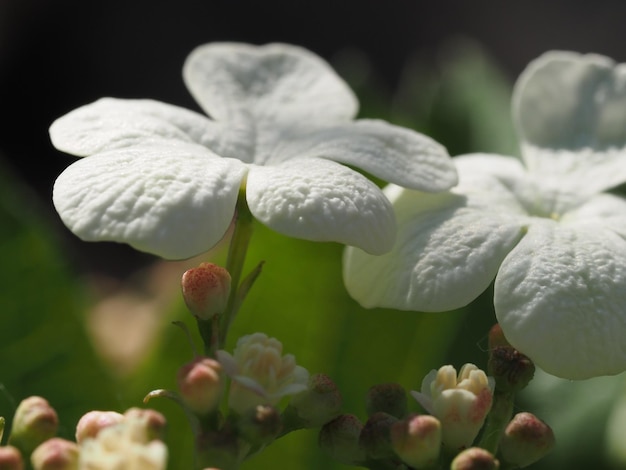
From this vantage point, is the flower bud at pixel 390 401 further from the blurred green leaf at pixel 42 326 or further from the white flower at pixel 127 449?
the blurred green leaf at pixel 42 326

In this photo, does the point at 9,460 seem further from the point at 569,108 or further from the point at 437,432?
the point at 569,108

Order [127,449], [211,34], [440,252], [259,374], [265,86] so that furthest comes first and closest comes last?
[211,34], [265,86], [440,252], [259,374], [127,449]

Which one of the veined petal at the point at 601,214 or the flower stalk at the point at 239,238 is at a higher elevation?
the veined petal at the point at 601,214

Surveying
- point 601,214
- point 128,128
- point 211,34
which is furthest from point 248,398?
point 211,34

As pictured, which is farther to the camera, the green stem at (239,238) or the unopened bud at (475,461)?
the green stem at (239,238)

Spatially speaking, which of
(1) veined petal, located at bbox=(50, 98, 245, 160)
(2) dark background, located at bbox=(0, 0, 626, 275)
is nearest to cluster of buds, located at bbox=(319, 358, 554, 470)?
(1) veined petal, located at bbox=(50, 98, 245, 160)

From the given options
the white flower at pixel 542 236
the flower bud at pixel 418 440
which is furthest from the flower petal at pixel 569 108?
the flower bud at pixel 418 440
